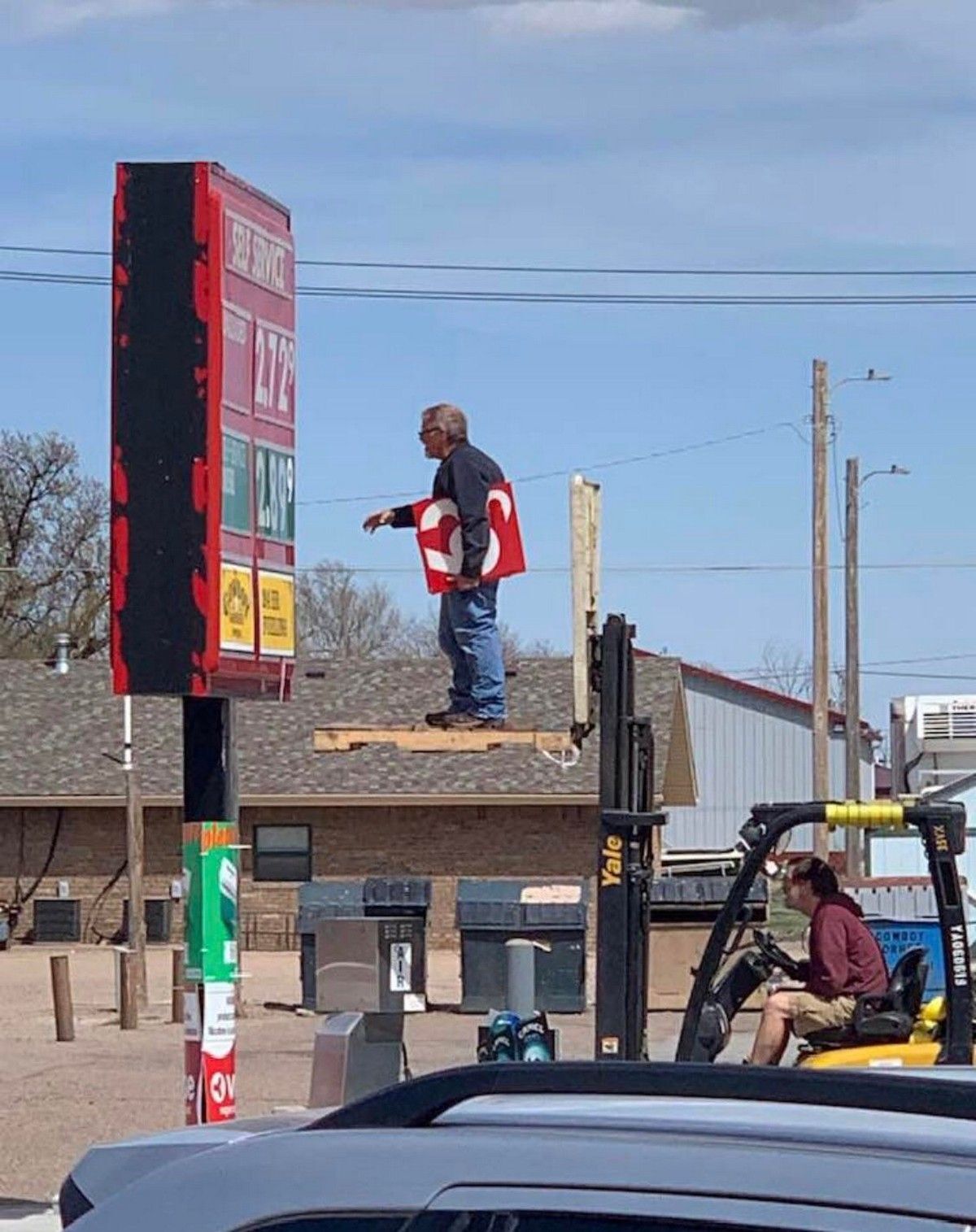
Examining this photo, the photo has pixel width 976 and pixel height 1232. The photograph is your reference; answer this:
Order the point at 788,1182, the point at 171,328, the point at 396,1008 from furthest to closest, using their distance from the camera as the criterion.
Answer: the point at 396,1008, the point at 171,328, the point at 788,1182

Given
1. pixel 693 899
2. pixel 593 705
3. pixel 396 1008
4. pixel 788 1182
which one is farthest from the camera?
pixel 693 899

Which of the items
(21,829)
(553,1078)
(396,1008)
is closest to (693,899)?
(396,1008)

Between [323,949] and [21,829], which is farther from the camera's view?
[21,829]

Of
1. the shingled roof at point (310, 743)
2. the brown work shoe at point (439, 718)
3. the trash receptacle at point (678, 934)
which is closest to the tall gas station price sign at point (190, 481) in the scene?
the brown work shoe at point (439, 718)

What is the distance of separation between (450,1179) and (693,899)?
2232 cm

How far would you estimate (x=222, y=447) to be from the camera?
9.25 metres

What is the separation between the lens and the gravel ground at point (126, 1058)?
13.7 metres

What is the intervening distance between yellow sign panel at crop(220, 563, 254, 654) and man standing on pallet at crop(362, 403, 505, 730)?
172 centimetres

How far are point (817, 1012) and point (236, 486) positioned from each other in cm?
404

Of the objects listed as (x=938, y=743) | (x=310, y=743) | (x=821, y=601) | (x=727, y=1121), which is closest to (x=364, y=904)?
(x=938, y=743)

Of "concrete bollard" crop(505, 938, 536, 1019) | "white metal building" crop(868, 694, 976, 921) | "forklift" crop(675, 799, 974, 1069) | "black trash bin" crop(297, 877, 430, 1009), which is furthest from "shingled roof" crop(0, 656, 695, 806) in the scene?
"forklift" crop(675, 799, 974, 1069)

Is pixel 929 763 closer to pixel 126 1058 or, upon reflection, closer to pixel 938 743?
pixel 938 743

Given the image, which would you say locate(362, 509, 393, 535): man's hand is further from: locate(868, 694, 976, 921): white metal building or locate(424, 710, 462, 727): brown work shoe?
locate(868, 694, 976, 921): white metal building

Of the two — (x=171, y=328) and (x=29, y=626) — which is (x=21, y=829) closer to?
(x=29, y=626)
